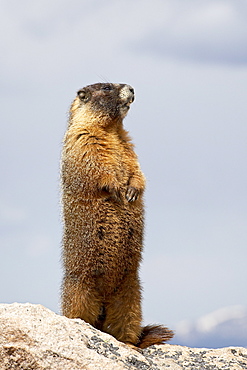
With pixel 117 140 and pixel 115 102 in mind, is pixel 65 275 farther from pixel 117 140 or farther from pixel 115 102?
pixel 115 102

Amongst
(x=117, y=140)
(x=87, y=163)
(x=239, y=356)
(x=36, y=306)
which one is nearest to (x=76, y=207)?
(x=87, y=163)

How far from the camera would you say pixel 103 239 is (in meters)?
6.96

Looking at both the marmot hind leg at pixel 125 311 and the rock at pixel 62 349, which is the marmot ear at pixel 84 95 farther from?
the rock at pixel 62 349

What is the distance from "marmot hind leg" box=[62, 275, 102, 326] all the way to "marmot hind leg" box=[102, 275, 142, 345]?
0.56 feet

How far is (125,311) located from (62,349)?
1.93m

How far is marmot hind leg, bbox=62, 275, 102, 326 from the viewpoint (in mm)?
7004

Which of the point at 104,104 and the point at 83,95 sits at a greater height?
the point at 83,95

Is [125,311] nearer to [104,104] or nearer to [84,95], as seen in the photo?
[104,104]

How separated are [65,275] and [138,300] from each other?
961 mm

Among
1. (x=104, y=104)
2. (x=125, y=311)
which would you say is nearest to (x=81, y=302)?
(x=125, y=311)

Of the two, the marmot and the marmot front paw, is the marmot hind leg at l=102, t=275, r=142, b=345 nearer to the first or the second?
the marmot

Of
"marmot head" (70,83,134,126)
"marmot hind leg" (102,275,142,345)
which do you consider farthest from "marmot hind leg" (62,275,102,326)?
"marmot head" (70,83,134,126)

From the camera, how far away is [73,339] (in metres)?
5.45

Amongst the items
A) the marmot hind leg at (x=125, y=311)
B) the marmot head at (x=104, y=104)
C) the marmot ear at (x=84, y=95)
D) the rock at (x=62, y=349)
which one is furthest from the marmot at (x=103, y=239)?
the rock at (x=62, y=349)
